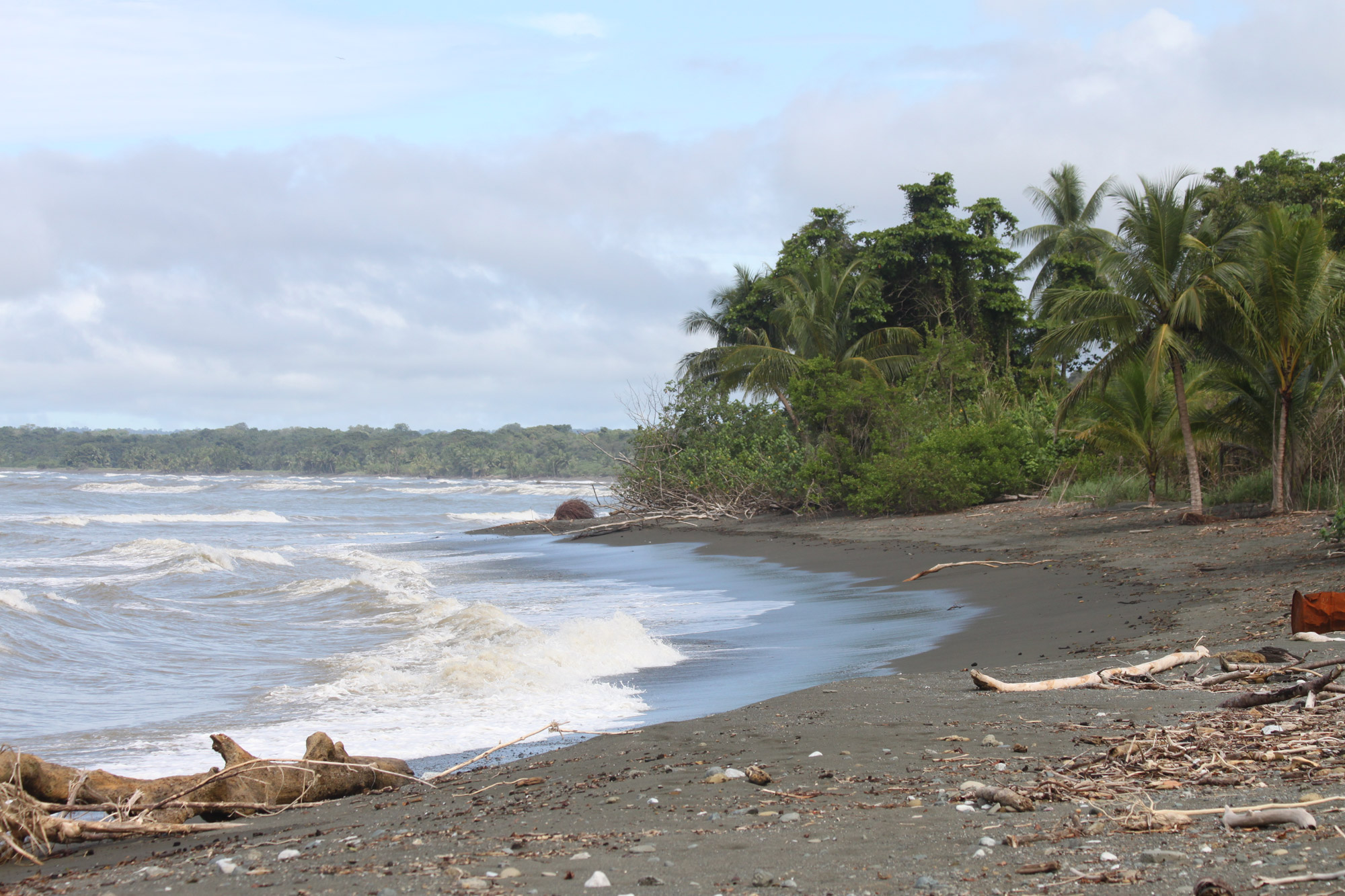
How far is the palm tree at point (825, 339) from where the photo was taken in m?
28.9

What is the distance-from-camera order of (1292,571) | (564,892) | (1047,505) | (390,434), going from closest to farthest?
(564,892) < (1292,571) < (1047,505) < (390,434)

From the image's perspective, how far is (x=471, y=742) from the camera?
672 centimetres

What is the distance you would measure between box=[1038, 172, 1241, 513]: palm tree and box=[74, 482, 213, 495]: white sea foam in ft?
181

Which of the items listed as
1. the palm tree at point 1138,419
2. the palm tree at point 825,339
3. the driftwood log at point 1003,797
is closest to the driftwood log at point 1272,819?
the driftwood log at point 1003,797

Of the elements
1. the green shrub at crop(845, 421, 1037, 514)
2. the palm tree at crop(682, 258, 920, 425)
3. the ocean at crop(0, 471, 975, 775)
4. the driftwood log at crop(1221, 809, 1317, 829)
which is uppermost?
the palm tree at crop(682, 258, 920, 425)

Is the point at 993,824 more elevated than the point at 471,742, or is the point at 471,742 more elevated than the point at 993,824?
the point at 993,824

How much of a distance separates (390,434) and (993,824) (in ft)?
397

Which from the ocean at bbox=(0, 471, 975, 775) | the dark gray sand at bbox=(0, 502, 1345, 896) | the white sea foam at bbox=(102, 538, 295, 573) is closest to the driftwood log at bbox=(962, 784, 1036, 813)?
the dark gray sand at bbox=(0, 502, 1345, 896)

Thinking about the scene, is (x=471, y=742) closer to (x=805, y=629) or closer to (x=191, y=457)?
(x=805, y=629)

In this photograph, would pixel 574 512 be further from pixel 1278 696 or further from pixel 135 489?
pixel 135 489

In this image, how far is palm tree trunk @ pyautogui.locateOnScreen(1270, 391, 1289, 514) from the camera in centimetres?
1493

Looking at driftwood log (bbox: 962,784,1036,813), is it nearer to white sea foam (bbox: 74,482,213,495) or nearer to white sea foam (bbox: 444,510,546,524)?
white sea foam (bbox: 444,510,546,524)

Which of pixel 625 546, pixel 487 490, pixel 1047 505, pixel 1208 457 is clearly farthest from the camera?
pixel 487 490

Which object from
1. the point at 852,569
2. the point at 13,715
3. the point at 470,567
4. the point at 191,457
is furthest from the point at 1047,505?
the point at 191,457
